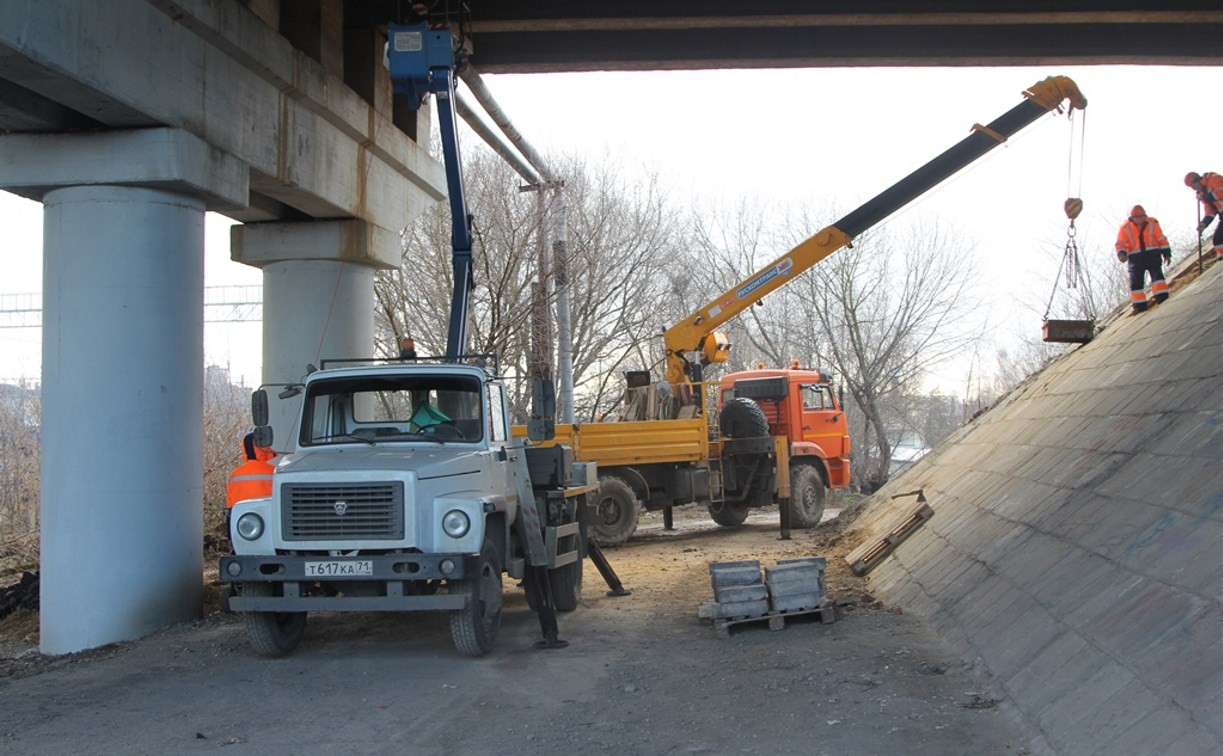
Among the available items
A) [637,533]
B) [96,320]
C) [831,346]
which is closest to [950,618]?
[96,320]

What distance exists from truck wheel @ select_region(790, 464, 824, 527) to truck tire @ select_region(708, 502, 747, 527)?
96cm

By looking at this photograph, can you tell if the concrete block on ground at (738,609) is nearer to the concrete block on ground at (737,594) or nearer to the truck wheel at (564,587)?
the concrete block on ground at (737,594)

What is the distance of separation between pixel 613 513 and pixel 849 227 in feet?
19.8

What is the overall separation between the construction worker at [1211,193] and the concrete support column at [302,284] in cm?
1146

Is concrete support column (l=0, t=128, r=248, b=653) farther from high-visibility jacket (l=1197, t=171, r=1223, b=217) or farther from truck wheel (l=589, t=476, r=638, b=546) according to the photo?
high-visibility jacket (l=1197, t=171, r=1223, b=217)

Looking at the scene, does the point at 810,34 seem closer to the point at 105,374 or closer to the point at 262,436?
the point at 262,436

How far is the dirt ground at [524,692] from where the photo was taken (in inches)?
271

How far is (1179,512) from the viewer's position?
7355 millimetres

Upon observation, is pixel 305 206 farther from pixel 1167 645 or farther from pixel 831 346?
pixel 831 346

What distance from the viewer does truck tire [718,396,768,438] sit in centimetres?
1955

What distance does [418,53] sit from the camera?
13953 mm

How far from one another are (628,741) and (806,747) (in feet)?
3.58

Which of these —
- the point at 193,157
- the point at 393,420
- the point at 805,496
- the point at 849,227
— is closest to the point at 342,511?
the point at 393,420

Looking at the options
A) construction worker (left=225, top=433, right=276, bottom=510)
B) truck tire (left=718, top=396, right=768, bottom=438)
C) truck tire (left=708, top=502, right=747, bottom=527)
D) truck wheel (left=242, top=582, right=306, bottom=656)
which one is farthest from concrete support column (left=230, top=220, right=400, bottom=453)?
truck tire (left=708, top=502, right=747, bottom=527)
